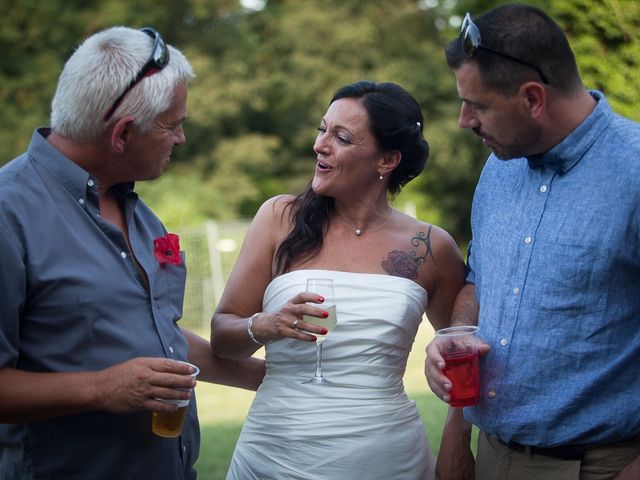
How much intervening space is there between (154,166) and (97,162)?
0.22 meters

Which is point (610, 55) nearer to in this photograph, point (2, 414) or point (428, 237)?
point (428, 237)

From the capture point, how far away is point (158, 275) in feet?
10.9

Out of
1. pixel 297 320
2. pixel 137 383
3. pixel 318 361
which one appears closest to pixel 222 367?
pixel 318 361

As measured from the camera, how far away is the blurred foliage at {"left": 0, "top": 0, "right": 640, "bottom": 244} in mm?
27453

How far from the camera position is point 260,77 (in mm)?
30953

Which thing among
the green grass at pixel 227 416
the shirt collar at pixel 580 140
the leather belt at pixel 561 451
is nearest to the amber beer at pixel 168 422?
the leather belt at pixel 561 451

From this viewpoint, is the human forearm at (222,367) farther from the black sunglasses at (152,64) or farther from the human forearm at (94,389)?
the black sunglasses at (152,64)

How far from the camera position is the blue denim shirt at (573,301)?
9.70ft

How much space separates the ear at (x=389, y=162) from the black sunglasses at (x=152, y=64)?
1.28 meters

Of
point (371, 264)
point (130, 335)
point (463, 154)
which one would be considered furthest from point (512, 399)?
point (463, 154)

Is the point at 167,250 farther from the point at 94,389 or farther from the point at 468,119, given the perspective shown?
the point at 468,119

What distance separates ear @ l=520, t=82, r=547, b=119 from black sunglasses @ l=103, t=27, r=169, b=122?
50.8 inches

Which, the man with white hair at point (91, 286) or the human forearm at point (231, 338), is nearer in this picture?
the man with white hair at point (91, 286)

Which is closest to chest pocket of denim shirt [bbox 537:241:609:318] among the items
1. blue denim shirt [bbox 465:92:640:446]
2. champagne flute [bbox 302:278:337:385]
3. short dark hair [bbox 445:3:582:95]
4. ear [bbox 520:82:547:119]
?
blue denim shirt [bbox 465:92:640:446]
